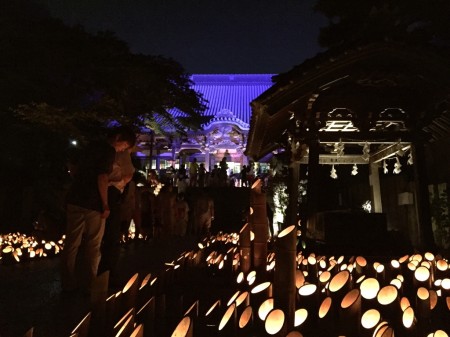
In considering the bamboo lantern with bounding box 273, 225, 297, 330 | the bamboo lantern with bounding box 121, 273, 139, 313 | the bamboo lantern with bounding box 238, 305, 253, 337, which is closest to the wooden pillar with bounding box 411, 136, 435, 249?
the bamboo lantern with bounding box 273, 225, 297, 330

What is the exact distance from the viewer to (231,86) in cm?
3181

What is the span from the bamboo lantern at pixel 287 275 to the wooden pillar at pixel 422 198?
5.15 m

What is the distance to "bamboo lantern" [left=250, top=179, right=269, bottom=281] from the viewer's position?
3678 millimetres

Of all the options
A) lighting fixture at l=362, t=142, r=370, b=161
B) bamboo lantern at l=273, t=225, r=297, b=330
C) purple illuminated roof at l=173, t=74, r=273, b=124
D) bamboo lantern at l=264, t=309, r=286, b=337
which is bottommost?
bamboo lantern at l=264, t=309, r=286, b=337

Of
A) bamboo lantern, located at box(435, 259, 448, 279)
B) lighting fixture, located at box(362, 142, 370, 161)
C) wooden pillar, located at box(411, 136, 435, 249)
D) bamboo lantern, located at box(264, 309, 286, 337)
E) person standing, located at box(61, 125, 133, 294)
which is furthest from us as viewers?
lighting fixture, located at box(362, 142, 370, 161)

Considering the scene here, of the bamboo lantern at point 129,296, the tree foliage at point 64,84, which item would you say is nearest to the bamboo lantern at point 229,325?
the bamboo lantern at point 129,296

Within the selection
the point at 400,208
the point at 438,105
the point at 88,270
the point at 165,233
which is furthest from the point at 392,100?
the point at 165,233

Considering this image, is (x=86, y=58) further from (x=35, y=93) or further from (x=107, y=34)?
(x=35, y=93)

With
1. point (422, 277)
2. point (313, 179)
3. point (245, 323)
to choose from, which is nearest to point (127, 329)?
point (245, 323)

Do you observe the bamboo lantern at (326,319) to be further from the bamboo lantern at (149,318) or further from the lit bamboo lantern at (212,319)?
the bamboo lantern at (149,318)

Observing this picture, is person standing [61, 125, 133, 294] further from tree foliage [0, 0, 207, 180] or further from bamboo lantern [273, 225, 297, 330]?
tree foliage [0, 0, 207, 180]

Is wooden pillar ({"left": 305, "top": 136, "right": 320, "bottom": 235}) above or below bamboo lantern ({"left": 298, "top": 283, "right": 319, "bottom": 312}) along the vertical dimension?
above

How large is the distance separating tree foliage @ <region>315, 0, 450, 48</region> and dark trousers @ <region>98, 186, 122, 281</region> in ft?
15.3

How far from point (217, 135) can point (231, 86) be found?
340 inches
